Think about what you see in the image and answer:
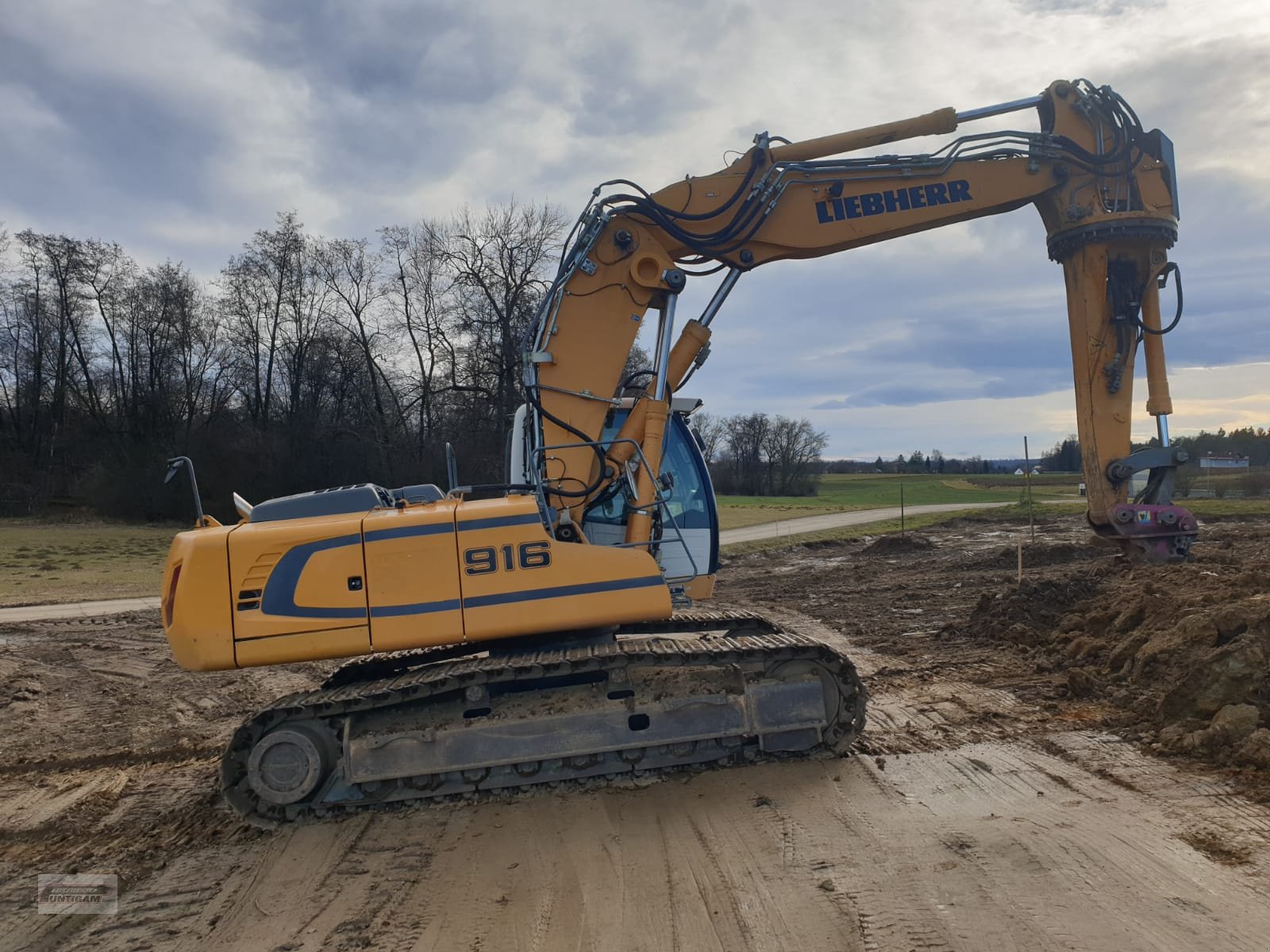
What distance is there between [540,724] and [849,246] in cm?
450

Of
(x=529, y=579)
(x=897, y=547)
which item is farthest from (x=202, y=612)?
(x=897, y=547)

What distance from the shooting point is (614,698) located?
545cm

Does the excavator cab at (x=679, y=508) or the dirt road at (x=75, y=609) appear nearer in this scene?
the excavator cab at (x=679, y=508)

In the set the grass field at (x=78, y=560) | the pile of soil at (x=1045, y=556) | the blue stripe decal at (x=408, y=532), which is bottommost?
the pile of soil at (x=1045, y=556)

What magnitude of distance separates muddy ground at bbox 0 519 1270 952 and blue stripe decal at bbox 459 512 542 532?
1.78 metres

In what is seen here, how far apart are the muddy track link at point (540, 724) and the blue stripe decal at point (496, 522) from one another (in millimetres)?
870

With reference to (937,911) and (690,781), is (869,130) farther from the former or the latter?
(937,911)

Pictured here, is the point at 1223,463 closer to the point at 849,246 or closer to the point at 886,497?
the point at 886,497

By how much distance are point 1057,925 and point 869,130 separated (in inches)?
230

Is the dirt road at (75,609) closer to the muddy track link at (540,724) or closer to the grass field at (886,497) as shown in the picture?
the muddy track link at (540,724)

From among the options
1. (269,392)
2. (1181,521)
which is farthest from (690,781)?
(269,392)

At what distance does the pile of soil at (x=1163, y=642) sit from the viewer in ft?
18.2

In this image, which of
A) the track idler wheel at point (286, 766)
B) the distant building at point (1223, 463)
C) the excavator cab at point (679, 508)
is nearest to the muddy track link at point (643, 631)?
the excavator cab at point (679, 508)

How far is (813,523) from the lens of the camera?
34062mm
